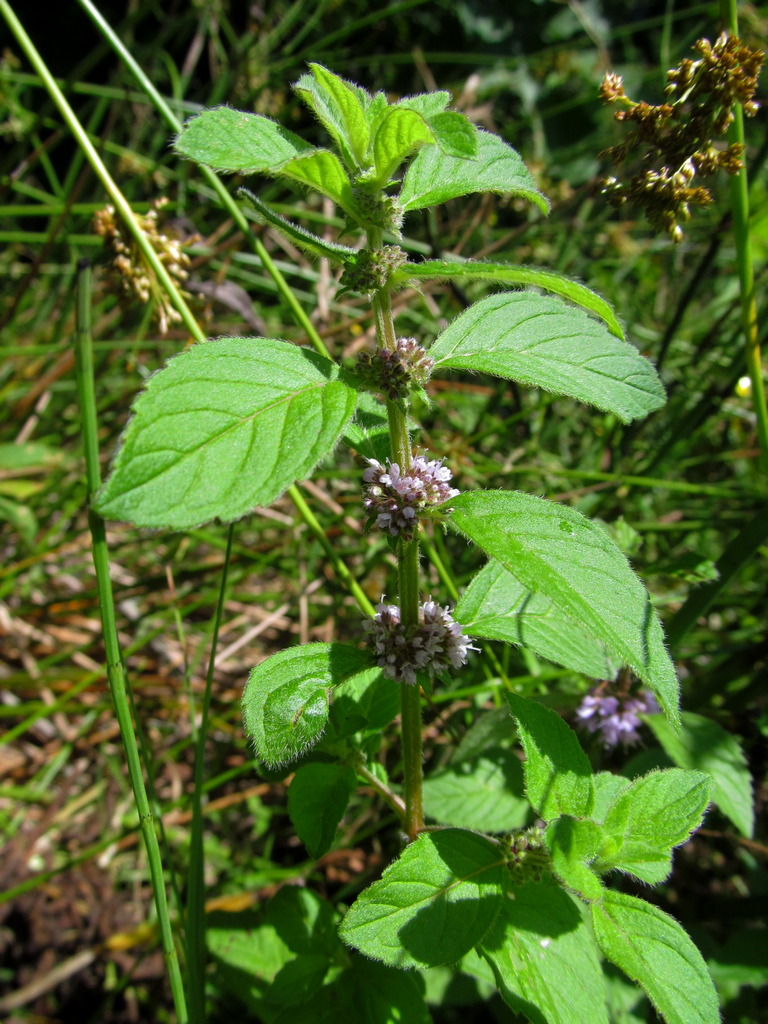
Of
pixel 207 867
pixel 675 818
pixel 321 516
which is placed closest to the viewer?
pixel 675 818

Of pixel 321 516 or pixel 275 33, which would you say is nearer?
pixel 321 516

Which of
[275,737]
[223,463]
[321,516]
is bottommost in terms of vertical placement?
[275,737]

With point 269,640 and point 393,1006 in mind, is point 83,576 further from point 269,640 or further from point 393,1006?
point 393,1006

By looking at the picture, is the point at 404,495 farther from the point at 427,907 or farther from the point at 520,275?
the point at 427,907

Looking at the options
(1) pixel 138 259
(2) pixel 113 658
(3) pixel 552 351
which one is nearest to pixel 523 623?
(3) pixel 552 351

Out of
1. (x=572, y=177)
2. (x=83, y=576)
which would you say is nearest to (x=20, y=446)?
(x=83, y=576)

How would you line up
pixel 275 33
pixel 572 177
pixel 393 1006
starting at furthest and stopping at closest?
pixel 572 177
pixel 275 33
pixel 393 1006

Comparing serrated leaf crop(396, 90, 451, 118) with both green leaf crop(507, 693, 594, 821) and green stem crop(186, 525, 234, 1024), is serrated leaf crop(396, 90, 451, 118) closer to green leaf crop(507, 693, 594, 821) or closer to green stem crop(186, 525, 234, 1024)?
green stem crop(186, 525, 234, 1024)

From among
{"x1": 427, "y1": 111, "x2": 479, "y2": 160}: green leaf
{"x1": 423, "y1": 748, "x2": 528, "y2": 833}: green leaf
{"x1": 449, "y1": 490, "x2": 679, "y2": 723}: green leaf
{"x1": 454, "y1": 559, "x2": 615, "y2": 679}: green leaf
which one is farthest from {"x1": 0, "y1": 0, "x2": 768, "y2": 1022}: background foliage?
{"x1": 427, "y1": 111, "x2": 479, "y2": 160}: green leaf
